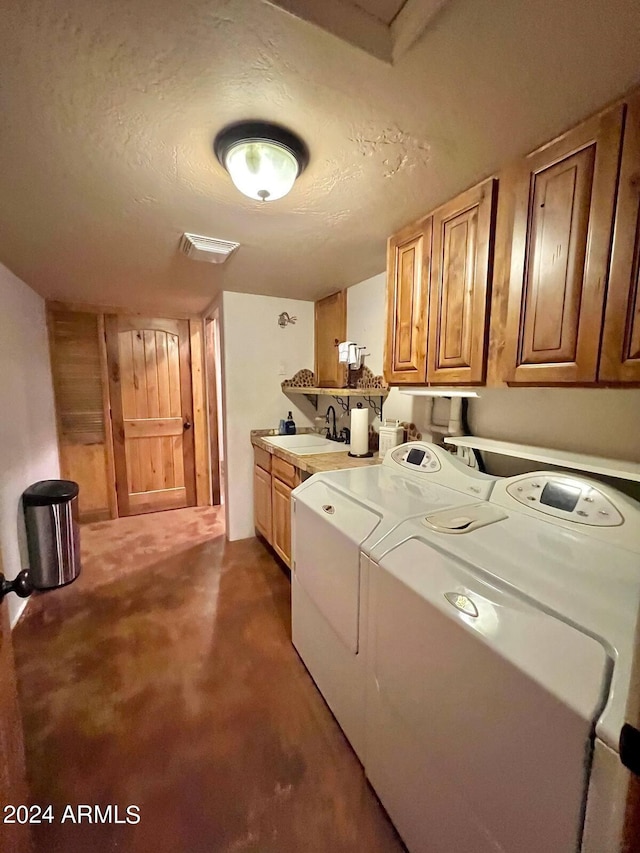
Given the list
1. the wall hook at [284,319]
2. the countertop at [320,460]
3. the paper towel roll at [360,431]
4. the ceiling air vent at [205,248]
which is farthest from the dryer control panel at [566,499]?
the wall hook at [284,319]

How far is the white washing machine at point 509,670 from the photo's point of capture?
59 centimetres

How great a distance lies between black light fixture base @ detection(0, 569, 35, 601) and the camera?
27.9 inches

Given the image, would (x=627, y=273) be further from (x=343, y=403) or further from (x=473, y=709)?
(x=343, y=403)

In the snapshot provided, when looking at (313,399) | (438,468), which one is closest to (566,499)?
(438,468)

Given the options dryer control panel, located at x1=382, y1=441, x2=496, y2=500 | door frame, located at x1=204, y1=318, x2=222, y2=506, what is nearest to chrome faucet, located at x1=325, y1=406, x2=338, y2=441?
dryer control panel, located at x1=382, y1=441, x2=496, y2=500

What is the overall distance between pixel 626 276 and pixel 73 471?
427 centimetres

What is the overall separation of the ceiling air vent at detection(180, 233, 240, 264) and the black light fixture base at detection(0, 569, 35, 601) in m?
1.67

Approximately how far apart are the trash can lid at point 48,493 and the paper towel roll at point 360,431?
2.10m

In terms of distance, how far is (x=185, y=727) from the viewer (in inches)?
56.6

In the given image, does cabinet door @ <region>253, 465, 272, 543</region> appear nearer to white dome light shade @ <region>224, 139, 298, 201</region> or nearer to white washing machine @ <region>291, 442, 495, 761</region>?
white washing machine @ <region>291, 442, 495, 761</region>

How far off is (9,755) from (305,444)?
222 centimetres

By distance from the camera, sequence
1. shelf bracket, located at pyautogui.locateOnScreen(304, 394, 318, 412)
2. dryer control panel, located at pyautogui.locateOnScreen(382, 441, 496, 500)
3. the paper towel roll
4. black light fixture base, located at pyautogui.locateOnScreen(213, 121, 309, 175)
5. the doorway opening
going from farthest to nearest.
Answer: the doorway opening
shelf bracket, located at pyautogui.locateOnScreen(304, 394, 318, 412)
the paper towel roll
dryer control panel, located at pyautogui.locateOnScreen(382, 441, 496, 500)
black light fixture base, located at pyautogui.locateOnScreen(213, 121, 309, 175)

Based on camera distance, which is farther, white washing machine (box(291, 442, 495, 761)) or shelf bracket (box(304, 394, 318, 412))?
shelf bracket (box(304, 394, 318, 412))

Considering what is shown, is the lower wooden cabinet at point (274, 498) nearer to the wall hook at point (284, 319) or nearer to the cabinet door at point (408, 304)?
the cabinet door at point (408, 304)
